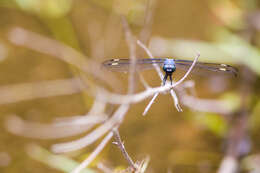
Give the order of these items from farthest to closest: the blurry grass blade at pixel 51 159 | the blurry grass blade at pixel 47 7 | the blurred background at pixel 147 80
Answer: the blurry grass blade at pixel 47 7 → the blurred background at pixel 147 80 → the blurry grass blade at pixel 51 159

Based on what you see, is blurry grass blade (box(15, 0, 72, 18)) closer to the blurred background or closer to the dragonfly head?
the blurred background

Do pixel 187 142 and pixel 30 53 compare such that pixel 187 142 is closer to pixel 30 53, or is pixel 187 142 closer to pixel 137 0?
pixel 137 0

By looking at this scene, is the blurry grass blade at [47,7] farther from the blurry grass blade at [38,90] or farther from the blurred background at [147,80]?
the blurry grass blade at [38,90]

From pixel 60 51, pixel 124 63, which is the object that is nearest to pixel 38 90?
pixel 60 51

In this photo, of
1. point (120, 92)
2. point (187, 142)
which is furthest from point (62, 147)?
point (187, 142)

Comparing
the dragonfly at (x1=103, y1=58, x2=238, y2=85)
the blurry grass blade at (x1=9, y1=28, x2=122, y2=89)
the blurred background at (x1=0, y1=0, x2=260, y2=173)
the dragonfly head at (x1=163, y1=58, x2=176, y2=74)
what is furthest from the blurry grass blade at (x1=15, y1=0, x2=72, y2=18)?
the dragonfly head at (x1=163, y1=58, x2=176, y2=74)

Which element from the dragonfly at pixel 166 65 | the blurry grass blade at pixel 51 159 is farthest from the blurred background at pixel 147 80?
Result: the dragonfly at pixel 166 65

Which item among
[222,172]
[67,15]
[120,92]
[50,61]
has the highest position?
[67,15]

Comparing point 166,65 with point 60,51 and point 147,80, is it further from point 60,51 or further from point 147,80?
point 60,51
